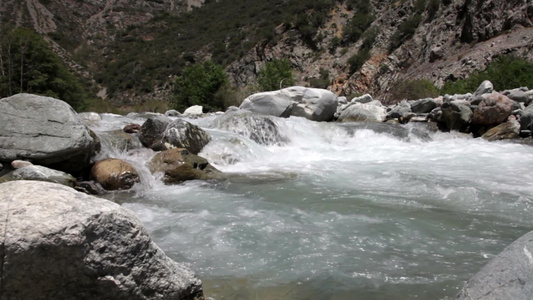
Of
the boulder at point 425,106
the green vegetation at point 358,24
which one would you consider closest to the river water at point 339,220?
the boulder at point 425,106

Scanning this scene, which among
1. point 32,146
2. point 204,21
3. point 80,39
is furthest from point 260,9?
point 32,146

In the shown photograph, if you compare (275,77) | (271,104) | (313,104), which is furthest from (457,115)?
(275,77)

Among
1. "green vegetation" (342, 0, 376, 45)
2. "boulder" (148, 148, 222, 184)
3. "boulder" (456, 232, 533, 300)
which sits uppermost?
"green vegetation" (342, 0, 376, 45)

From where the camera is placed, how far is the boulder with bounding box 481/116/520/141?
9.35m

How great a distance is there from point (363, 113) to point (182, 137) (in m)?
7.96

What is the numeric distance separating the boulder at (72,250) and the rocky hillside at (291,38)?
20825mm

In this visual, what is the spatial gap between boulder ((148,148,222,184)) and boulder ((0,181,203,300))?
13.9ft

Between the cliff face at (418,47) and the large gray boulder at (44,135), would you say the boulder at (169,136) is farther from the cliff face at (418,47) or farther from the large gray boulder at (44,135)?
the cliff face at (418,47)

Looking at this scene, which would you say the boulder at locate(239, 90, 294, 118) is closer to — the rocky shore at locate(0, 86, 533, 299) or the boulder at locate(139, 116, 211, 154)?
the rocky shore at locate(0, 86, 533, 299)

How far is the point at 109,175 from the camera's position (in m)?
5.77

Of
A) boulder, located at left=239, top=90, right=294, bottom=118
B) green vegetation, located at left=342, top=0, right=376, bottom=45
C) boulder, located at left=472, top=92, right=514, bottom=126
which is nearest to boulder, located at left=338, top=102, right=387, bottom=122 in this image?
boulder, located at left=239, top=90, right=294, bottom=118

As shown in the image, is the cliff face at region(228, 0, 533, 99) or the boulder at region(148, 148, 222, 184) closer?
Result: the boulder at region(148, 148, 222, 184)

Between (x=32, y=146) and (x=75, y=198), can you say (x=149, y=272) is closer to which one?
(x=75, y=198)

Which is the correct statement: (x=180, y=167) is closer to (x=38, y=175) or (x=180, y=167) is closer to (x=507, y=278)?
(x=38, y=175)
